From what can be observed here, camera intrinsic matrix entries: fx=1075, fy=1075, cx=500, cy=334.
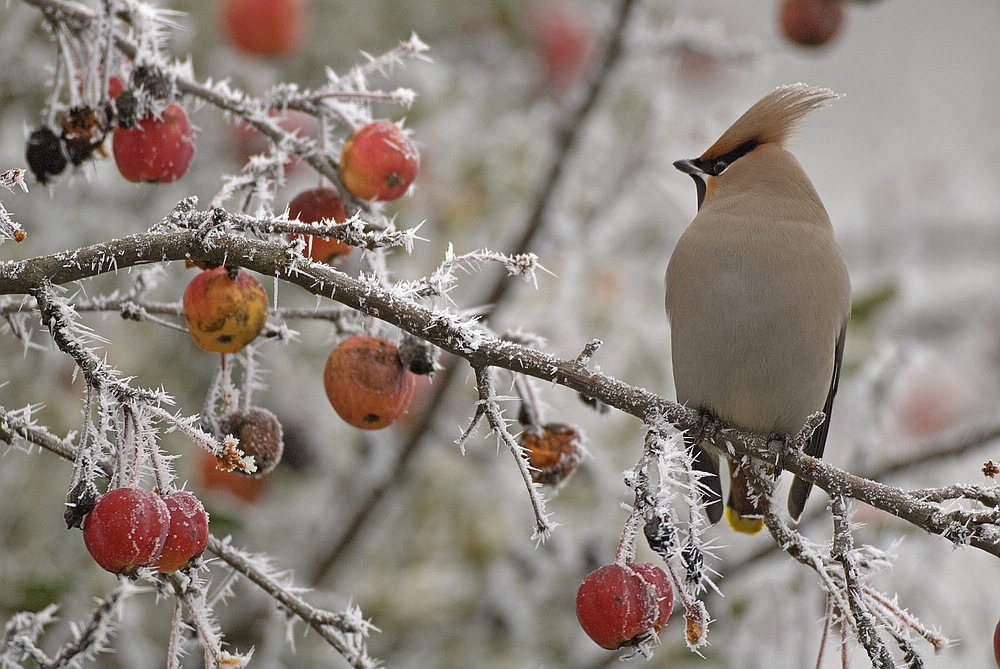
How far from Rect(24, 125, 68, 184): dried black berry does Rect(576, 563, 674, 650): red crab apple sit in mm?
656

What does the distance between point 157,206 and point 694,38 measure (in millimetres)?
1048

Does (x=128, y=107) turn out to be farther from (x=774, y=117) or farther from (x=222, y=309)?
(x=774, y=117)

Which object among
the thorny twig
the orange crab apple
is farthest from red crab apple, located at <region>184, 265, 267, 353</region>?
the orange crab apple

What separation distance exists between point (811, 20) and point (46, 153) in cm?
132

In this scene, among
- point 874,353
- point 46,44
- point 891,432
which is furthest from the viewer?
point 891,432

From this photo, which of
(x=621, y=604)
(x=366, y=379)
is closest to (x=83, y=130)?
(x=366, y=379)

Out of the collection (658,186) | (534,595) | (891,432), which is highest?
(658,186)

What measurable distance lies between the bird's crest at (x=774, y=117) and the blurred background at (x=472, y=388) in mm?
74

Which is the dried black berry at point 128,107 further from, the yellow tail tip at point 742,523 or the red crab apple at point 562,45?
the red crab apple at point 562,45

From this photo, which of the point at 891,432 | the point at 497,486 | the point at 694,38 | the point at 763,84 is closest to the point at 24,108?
the point at 497,486

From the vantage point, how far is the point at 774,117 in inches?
58.0

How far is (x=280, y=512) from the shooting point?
6.87 ft

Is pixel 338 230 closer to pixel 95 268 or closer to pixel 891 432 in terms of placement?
pixel 95 268

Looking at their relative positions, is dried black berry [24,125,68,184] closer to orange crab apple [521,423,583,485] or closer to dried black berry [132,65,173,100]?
dried black berry [132,65,173,100]
